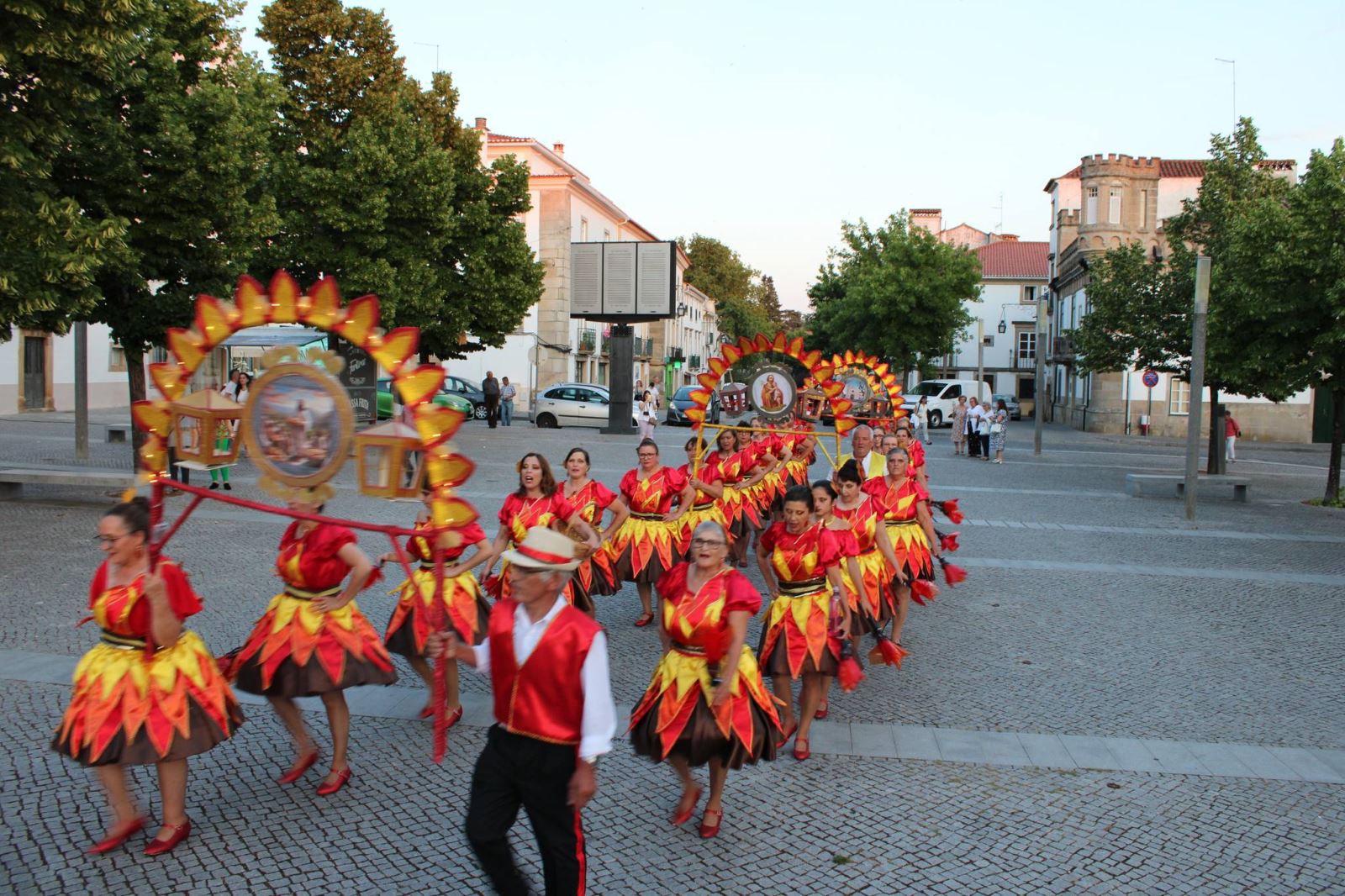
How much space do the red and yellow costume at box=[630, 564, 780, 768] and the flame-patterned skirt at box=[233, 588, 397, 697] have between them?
1351 millimetres

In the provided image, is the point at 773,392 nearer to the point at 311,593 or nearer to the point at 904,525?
the point at 904,525

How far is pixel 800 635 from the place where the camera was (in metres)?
5.77

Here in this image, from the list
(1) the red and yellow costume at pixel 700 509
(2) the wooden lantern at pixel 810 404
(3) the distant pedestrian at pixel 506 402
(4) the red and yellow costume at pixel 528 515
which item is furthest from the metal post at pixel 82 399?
(3) the distant pedestrian at pixel 506 402

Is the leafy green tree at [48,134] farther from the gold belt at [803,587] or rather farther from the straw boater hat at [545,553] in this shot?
the straw boater hat at [545,553]

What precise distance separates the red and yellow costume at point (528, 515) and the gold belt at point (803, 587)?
1.69 meters

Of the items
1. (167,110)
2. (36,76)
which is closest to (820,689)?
(36,76)

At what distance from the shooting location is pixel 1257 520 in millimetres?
16094

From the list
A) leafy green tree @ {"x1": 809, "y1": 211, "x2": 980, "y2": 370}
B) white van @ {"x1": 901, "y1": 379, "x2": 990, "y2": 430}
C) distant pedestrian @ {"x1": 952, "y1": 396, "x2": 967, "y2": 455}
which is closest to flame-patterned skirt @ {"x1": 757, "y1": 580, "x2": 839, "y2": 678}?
distant pedestrian @ {"x1": 952, "y1": 396, "x2": 967, "y2": 455}

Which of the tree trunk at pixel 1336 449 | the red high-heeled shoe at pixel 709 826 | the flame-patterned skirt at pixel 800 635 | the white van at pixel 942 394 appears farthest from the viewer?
the white van at pixel 942 394

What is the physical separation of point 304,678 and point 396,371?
5.87 feet

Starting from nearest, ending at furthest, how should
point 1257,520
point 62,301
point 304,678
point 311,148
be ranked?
point 304,678
point 62,301
point 1257,520
point 311,148

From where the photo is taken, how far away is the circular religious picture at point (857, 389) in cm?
1511

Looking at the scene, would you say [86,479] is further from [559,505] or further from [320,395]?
[320,395]

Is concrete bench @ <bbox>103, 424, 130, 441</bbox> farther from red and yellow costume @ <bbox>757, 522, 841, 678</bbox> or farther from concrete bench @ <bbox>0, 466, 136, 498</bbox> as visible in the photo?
red and yellow costume @ <bbox>757, 522, 841, 678</bbox>
